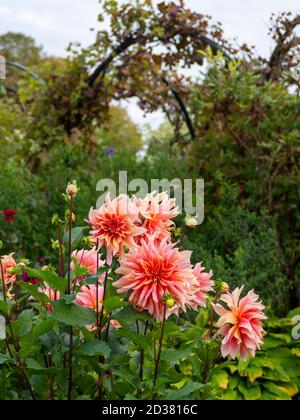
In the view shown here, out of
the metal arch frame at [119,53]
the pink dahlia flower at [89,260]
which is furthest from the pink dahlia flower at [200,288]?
the metal arch frame at [119,53]

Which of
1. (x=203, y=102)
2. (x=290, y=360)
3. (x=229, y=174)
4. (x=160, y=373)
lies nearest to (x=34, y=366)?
(x=160, y=373)

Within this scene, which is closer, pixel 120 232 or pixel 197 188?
pixel 120 232

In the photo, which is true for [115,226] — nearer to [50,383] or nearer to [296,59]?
[50,383]

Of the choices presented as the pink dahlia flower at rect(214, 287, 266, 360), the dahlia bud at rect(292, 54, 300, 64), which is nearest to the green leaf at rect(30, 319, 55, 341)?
the pink dahlia flower at rect(214, 287, 266, 360)

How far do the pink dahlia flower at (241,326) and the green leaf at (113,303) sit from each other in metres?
0.26

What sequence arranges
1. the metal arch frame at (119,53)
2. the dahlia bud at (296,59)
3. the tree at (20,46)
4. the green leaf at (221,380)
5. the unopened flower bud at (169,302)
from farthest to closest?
the tree at (20,46) < the metal arch frame at (119,53) < the dahlia bud at (296,59) < the green leaf at (221,380) < the unopened flower bud at (169,302)

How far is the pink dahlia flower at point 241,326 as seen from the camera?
5.22 feet

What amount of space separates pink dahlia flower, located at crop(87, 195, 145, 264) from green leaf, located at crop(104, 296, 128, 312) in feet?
0.30

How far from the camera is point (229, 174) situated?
A: 4.36 m

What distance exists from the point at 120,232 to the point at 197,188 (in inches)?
104

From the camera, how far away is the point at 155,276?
1492 mm

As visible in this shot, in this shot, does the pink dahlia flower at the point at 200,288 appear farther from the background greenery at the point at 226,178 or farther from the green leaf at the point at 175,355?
the background greenery at the point at 226,178

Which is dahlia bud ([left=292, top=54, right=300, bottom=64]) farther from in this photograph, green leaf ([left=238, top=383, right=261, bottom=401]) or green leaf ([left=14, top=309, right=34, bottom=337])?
green leaf ([left=14, top=309, right=34, bottom=337])
